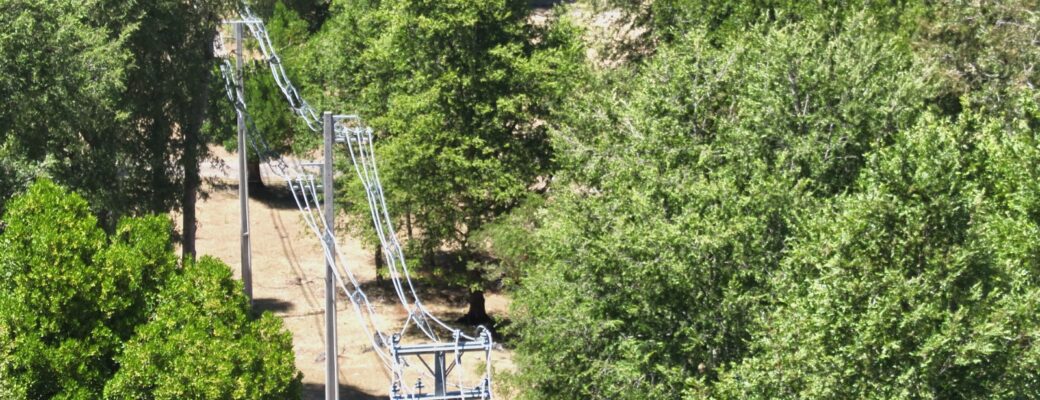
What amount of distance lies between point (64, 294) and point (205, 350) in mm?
2237

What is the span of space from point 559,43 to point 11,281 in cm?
1816

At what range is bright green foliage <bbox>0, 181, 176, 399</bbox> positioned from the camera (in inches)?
772

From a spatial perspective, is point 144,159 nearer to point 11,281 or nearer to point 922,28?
point 11,281

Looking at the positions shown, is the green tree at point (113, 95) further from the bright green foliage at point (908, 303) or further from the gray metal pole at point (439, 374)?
the bright green foliage at point (908, 303)

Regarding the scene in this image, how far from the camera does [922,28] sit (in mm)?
30484

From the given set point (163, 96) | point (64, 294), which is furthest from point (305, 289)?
point (64, 294)

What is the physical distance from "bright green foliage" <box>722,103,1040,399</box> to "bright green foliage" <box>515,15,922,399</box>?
160cm

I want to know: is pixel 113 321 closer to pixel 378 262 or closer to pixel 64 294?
pixel 64 294

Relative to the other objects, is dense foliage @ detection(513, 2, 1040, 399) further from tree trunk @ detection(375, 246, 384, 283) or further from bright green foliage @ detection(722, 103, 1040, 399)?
tree trunk @ detection(375, 246, 384, 283)

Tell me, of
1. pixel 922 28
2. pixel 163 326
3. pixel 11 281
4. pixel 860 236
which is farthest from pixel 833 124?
pixel 11 281

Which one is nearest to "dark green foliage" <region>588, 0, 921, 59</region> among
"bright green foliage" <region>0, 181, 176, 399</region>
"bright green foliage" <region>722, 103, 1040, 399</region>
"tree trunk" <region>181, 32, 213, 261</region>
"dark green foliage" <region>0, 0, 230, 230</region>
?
"bright green foliage" <region>722, 103, 1040, 399</region>

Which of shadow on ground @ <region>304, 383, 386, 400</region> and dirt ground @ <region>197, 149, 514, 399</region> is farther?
dirt ground @ <region>197, 149, 514, 399</region>

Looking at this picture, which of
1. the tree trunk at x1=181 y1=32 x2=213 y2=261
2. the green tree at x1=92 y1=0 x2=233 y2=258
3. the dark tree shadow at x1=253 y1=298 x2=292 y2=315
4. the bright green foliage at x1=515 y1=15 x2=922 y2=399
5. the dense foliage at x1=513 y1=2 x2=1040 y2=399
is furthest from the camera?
the dark tree shadow at x1=253 y1=298 x2=292 y2=315

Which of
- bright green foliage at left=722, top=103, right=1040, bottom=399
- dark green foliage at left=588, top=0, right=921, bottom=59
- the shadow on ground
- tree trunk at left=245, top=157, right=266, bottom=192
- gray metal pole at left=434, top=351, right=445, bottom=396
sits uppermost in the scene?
dark green foliage at left=588, top=0, right=921, bottom=59
